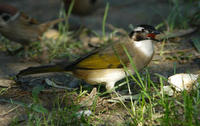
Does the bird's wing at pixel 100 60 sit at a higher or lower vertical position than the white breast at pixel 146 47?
lower

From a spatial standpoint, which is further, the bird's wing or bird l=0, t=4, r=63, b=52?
bird l=0, t=4, r=63, b=52

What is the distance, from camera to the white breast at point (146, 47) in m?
3.93

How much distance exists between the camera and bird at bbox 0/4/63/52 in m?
6.29

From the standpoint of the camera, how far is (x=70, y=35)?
6.89m

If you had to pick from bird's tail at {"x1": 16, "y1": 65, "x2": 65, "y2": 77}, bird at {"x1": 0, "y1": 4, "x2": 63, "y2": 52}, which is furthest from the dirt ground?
Answer: bird at {"x1": 0, "y1": 4, "x2": 63, "y2": 52}

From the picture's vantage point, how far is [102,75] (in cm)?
390

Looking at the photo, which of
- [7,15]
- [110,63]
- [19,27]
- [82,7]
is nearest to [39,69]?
[110,63]

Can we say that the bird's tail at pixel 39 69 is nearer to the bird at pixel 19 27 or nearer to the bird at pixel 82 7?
the bird at pixel 19 27

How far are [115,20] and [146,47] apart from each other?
4.39 metres

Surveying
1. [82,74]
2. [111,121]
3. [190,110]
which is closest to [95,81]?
[82,74]

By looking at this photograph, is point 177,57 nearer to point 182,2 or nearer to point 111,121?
point 111,121

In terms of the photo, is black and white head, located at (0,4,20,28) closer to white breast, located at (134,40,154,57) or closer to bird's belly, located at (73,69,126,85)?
bird's belly, located at (73,69,126,85)

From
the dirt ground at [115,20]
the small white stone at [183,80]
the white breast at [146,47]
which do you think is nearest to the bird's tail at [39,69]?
the dirt ground at [115,20]

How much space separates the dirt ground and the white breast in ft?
2.17
